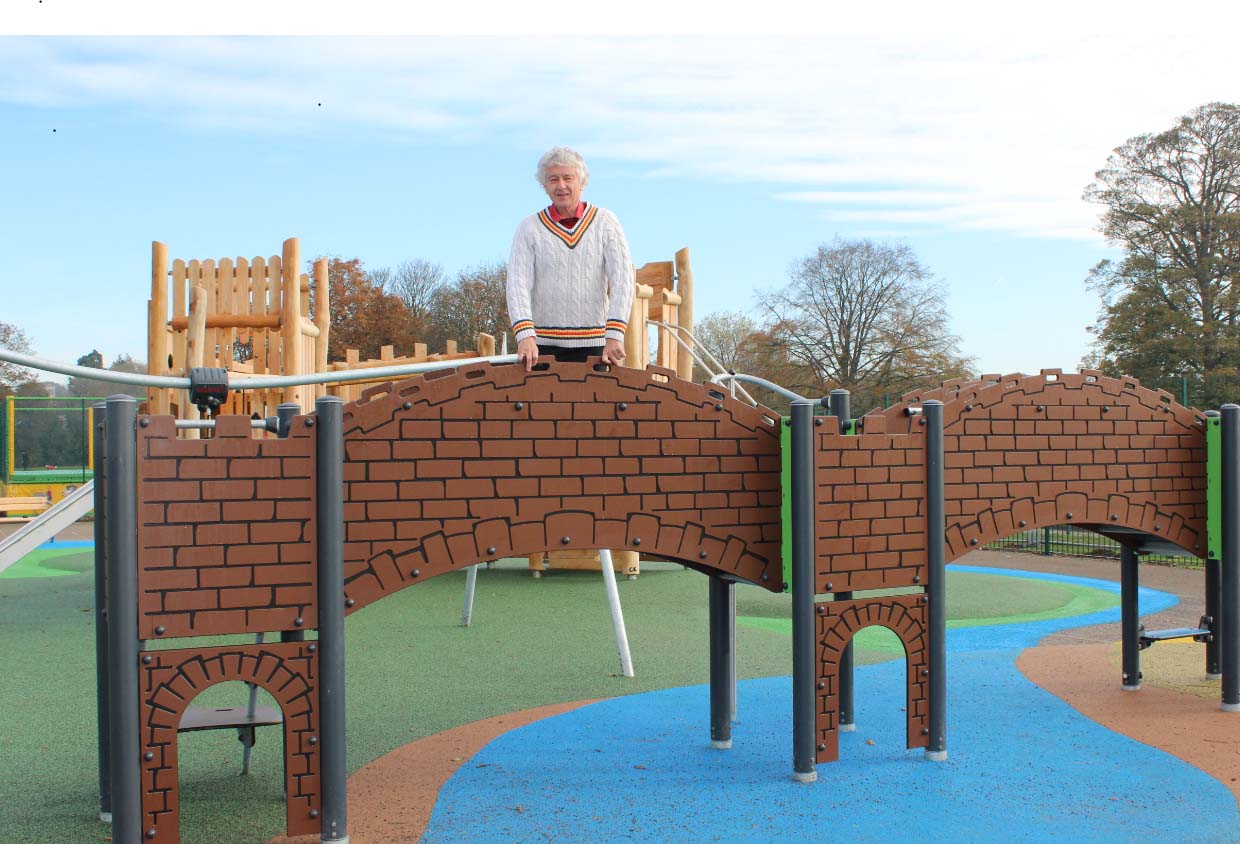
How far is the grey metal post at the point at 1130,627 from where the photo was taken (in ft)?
24.0

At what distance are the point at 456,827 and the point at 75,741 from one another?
9.28ft

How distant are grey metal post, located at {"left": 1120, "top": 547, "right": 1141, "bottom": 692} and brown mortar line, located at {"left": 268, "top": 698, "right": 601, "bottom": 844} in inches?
149

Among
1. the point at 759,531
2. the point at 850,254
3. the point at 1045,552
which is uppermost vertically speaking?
the point at 850,254

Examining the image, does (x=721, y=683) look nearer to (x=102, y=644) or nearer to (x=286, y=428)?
(x=286, y=428)

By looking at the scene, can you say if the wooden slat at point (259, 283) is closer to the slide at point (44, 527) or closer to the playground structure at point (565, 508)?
the slide at point (44, 527)

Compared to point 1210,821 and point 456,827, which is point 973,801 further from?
point 456,827

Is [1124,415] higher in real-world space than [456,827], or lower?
higher

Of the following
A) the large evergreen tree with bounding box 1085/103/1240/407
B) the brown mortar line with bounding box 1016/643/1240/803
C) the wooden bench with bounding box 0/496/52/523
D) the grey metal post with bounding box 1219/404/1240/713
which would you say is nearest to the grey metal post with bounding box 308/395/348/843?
the brown mortar line with bounding box 1016/643/1240/803

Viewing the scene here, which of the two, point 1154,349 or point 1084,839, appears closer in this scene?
point 1084,839

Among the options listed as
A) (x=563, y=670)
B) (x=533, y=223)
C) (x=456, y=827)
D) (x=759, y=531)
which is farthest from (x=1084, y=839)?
(x=563, y=670)

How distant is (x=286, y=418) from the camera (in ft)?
16.5

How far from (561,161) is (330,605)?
235 cm

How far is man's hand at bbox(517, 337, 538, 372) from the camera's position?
4875 millimetres

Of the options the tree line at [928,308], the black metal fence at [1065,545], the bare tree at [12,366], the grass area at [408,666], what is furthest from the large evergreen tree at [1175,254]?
the bare tree at [12,366]
